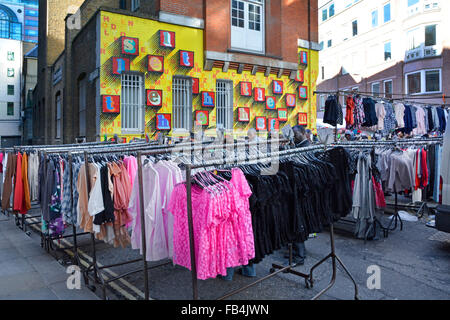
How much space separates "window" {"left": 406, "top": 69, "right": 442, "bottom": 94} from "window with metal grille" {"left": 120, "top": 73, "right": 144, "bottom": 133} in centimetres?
2703

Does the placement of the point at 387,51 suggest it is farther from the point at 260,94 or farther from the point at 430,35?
the point at 260,94

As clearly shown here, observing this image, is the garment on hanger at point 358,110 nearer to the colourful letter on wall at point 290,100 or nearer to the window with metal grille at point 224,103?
the colourful letter on wall at point 290,100

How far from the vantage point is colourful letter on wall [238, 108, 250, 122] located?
15.2 metres

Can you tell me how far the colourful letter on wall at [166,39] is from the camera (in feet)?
42.1

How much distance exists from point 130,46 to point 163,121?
300 cm

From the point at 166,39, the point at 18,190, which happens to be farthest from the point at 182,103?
the point at 18,190

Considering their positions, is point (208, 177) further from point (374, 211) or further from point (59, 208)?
point (374, 211)

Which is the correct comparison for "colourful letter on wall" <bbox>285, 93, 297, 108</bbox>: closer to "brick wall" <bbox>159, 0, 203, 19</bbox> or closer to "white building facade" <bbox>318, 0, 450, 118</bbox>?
"brick wall" <bbox>159, 0, 203, 19</bbox>

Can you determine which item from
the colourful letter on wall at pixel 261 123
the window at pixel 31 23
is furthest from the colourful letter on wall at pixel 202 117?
the window at pixel 31 23

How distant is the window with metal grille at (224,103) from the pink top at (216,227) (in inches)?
467

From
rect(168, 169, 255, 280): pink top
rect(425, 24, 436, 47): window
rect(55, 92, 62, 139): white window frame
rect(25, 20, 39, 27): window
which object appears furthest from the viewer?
rect(25, 20, 39, 27): window

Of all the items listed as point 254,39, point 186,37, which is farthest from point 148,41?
point 254,39

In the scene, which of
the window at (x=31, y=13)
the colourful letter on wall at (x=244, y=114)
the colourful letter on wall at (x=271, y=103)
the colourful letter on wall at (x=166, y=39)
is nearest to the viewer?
the colourful letter on wall at (x=166, y=39)

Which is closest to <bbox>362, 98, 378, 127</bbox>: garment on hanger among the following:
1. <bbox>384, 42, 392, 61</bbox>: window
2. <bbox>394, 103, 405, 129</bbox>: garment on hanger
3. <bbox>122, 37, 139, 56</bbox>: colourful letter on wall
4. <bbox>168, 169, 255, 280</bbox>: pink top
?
<bbox>394, 103, 405, 129</bbox>: garment on hanger
